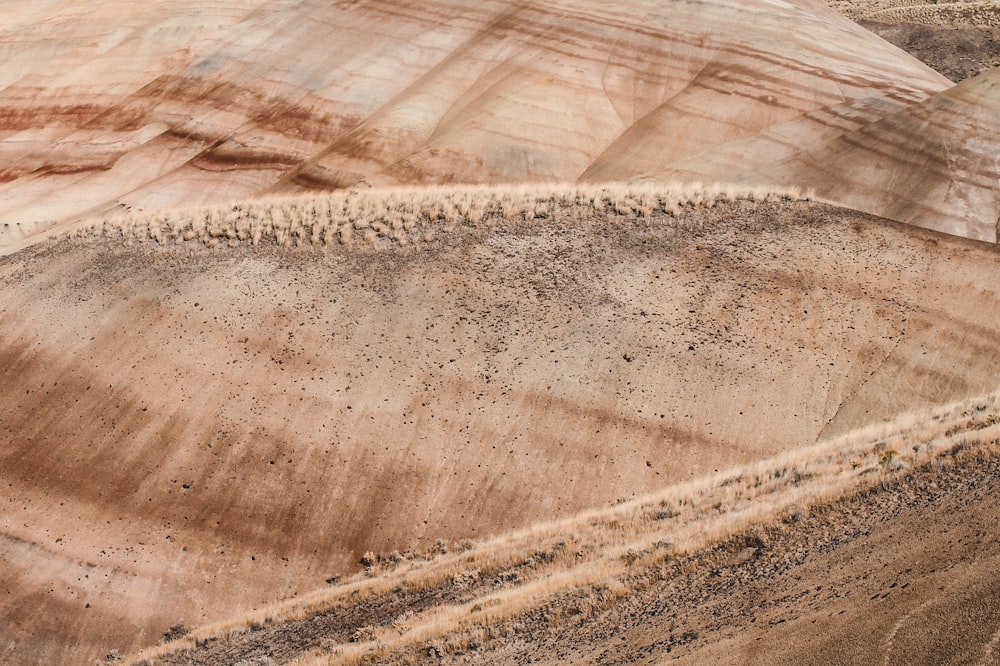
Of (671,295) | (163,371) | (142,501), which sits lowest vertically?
(142,501)

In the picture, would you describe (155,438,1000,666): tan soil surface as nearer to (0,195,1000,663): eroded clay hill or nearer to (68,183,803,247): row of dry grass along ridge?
(0,195,1000,663): eroded clay hill

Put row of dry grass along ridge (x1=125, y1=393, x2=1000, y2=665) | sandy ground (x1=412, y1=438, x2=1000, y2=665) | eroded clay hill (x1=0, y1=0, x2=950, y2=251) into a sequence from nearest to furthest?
1. sandy ground (x1=412, y1=438, x2=1000, y2=665)
2. row of dry grass along ridge (x1=125, y1=393, x2=1000, y2=665)
3. eroded clay hill (x1=0, y1=0, x2=950, y2=251)

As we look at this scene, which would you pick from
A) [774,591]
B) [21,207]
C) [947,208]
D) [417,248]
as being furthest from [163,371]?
[947,208]

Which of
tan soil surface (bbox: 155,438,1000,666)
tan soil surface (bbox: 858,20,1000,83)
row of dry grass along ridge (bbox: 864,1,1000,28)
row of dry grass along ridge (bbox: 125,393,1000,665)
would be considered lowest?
row of dry grass along ridge (bbox: 125,393,1000,665)

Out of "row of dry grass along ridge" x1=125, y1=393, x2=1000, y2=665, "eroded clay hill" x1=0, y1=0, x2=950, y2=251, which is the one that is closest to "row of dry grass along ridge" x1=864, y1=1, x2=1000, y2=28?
"eroded clay hill" x1=0, y1=0, x2=950, y2=251

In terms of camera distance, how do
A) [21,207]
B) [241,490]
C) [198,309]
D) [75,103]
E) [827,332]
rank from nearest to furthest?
[241,490] < [827,332] < [198,309] < [21,207] < [75,103]

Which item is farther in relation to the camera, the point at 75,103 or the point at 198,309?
the point at 75,103

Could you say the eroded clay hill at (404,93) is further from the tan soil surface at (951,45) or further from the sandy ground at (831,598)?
the sandy ground at (831,598)

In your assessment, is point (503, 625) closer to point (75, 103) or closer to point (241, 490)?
point (241, 490)
